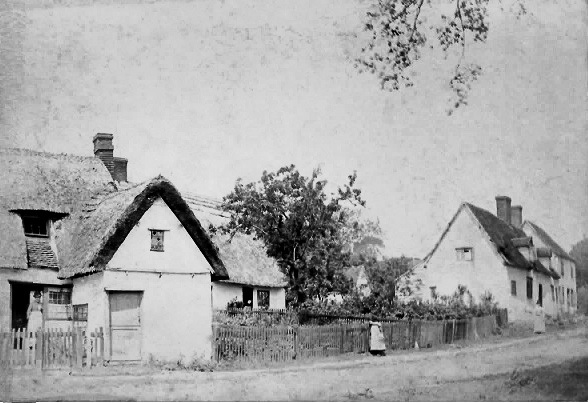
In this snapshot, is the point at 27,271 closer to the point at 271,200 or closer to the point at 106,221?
the point at 106,221

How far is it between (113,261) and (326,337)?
2965 millimetres

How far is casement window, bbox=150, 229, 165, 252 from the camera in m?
12.1

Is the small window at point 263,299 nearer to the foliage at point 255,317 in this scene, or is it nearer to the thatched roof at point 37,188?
the foliage at point 255,317

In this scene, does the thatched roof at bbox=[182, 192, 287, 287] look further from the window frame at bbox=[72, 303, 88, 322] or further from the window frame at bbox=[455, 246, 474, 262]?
the window frame at bbox=[455, 246, 474, 262]

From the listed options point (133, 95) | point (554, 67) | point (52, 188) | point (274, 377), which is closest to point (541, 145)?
point (554, 67)

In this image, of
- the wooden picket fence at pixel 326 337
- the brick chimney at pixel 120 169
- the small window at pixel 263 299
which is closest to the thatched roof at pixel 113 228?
the brick chimney at pixel 120 169

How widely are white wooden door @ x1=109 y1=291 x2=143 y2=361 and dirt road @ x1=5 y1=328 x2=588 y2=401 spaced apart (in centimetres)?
66

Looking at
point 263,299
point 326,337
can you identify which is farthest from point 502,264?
point 263,299

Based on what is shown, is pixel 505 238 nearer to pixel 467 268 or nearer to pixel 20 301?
pixel 467 268

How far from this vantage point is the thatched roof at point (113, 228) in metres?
12.0

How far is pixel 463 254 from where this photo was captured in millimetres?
11961

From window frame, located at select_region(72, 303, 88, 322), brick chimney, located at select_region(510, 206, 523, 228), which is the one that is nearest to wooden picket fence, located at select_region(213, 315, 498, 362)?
brick chimney, located at select_region(510, 206, 523, 228)

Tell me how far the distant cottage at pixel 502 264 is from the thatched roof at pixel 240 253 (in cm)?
211

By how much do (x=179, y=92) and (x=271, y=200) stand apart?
Answer: 1736 mm
